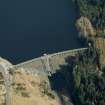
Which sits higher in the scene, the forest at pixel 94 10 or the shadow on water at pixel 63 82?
the forest at pixel 94 10

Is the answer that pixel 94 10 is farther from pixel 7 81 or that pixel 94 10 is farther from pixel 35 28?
pixel 7 81

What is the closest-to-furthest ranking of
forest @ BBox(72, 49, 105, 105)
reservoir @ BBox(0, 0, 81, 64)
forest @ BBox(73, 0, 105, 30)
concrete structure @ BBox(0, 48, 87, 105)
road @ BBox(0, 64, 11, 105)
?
road @ BBox(0, 64, 11, 105)
forest @ BBox(72, 49, 105, 105)
concrete structure @ BBox(0, 48, 87, 105)
reservoir @ BBox(0, 0, 81, 64)
forest @ BBox(73, 0, 105, 30)

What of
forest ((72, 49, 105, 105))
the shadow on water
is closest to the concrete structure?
the shadow on water

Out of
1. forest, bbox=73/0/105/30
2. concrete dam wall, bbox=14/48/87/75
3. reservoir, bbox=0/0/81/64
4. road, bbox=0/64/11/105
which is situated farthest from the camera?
forest, bbox=73/0/105/30

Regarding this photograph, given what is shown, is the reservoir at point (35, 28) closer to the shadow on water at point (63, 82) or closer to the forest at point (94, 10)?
the forest at point (94, 10)

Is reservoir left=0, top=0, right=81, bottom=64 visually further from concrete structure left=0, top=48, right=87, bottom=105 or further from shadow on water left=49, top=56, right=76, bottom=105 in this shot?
shadow on water left=49, top=56, right=76, bottom=105

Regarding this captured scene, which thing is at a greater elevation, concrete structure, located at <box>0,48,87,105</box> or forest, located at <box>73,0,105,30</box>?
forest, located at <box>73,0,105,30</box>

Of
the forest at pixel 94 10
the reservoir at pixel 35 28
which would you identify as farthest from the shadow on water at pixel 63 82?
the forest at pixel 94 10
